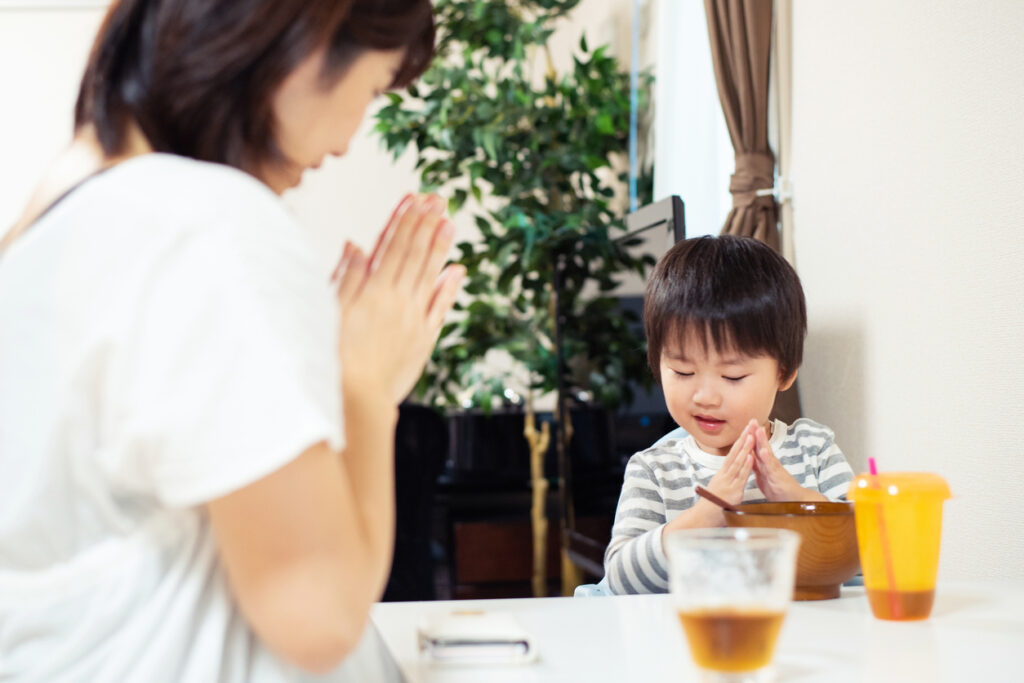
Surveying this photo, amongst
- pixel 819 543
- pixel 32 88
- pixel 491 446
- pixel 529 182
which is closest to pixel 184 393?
pixel 819 543

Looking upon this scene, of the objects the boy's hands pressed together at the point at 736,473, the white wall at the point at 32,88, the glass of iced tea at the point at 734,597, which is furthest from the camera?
the white wall at the point at 32,88

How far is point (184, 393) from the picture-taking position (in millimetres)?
486

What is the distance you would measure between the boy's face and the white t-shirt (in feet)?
2.59

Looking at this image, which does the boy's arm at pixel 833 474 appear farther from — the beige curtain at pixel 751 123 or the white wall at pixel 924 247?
the beige curtain at pixel 751 123

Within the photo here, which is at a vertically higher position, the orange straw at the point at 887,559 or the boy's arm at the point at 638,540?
the orange straw at the point at 887,559

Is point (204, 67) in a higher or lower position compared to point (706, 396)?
higher

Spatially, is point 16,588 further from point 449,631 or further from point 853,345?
point 853,345

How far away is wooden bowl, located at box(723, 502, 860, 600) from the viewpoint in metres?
0.89

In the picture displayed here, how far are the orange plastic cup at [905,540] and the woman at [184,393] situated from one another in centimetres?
44

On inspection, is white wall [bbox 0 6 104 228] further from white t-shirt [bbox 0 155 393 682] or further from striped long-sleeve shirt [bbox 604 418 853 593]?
white t-shirt [bbox 0 155 393 682]

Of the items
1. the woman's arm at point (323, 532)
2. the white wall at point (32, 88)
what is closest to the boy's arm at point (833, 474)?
the woman's arm at point (323, 532)

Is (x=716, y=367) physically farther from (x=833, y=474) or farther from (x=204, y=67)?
(x=204, y=67)

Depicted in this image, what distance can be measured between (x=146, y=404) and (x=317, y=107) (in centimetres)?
24

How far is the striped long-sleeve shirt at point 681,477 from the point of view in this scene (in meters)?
1.24
